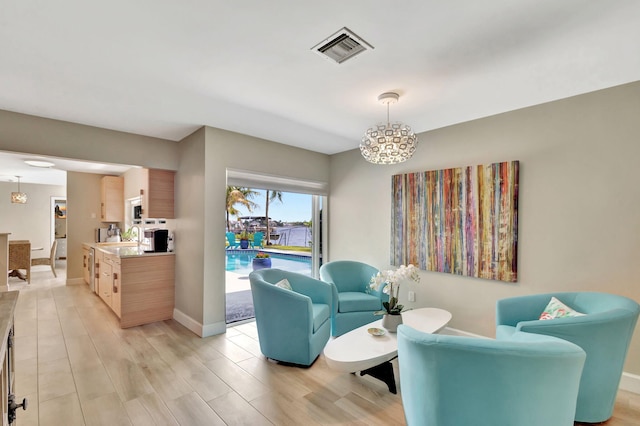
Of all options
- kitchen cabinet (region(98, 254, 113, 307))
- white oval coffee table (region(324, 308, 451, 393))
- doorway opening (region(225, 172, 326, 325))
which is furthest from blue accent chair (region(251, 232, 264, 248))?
white oval coffee table (region(324, 308, 451, 393))

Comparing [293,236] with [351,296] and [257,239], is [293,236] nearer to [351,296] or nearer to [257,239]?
Answer: [257,239]

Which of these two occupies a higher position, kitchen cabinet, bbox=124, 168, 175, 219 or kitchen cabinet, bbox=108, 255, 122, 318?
kitchen cabinet, bbox=124, 168, 175, 219

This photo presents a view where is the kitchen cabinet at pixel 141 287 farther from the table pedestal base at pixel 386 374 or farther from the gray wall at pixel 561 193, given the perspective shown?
the gray wall at pixel 561 193

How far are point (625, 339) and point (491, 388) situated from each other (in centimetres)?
141

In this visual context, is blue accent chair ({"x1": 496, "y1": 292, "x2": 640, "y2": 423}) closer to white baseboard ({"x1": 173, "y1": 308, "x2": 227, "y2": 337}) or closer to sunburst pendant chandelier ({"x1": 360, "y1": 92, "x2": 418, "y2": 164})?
sunburst pendant chandelier ({"x1": 360, "y1": 92, "x2": 418, "y2": 164})

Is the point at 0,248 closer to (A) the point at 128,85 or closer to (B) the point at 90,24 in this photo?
(A) the point at 128,85

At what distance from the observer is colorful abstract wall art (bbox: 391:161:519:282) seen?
3.10m

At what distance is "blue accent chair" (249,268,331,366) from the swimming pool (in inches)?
97.4

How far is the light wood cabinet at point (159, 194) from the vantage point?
407 cm

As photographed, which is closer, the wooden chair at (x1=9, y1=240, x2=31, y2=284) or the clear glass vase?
the clear glass vase

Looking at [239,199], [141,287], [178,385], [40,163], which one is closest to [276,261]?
[239,199]

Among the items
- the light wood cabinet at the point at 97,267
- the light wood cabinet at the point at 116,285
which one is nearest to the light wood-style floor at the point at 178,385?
the light wood cabinet at the point at 116,285

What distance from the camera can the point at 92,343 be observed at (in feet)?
10.8

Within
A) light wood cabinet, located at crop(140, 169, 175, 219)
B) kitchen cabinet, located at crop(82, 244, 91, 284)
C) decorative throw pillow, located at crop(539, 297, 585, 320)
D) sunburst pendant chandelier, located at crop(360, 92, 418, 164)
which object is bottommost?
kitchen cabinet, located at crop(82, 244, 91, 284)
